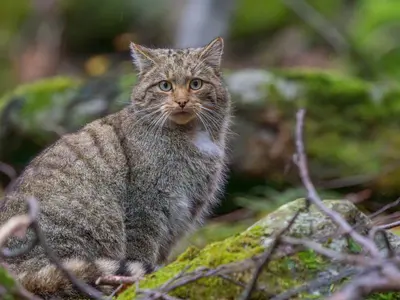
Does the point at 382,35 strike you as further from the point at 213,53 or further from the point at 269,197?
the point at 213,53

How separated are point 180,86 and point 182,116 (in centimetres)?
20

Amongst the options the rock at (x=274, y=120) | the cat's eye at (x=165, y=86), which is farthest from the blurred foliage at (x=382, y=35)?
the cat's eye at (x=165, y=86)

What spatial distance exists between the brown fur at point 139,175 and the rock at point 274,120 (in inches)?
91.2

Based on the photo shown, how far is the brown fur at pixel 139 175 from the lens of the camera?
5.10 metres

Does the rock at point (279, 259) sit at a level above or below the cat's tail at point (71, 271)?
above

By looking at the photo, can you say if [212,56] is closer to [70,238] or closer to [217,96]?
[217,96]

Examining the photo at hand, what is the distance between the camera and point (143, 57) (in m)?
5.98

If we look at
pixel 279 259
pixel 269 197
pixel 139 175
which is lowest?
pixel 269 197

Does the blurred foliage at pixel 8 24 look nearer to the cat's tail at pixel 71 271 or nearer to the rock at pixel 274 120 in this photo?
the rock at pixel 274 120

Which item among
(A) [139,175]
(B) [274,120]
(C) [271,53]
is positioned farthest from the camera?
(C) [271,53]

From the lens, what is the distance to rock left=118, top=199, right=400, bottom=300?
3.76m

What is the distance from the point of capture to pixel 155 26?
53.4 ft

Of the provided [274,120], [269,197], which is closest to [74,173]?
[269,197]

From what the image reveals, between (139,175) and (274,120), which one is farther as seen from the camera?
(274,120)
